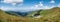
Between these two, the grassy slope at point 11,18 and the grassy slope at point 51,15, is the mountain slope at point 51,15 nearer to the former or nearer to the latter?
the grassy slope at point 51,15

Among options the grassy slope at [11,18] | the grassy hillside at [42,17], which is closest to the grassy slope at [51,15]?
the grassy hillside at [42,17]

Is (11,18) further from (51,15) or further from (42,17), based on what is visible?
(51,15)

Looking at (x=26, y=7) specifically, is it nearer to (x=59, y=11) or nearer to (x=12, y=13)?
(x=12, y=13)

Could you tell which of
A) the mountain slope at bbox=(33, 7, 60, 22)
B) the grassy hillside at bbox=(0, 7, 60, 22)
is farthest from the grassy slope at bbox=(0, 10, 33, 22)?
the mountain slope at bbox=(33, 7, 60, 22)

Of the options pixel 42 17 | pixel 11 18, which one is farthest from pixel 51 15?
pixel 11 18

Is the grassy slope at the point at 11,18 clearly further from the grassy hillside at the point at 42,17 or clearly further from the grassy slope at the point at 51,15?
the grassy slope at the point at 51,15

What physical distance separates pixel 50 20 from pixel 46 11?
5.3 inches

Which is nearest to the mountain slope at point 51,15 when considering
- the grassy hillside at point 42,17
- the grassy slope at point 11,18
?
Result: the grassy hillside at point 42,17

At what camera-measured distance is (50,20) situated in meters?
1.44

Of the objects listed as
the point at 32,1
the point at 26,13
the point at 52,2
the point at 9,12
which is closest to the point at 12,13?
the point at 9,12

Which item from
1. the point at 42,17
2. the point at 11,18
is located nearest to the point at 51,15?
the point at 42,17

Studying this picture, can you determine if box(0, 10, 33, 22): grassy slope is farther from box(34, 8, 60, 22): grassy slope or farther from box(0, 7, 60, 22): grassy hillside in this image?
box(34, 8, 60, 22): grassy slope

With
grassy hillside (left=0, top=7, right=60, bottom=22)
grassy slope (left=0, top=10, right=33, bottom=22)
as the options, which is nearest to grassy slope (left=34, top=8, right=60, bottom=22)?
grassy hillside (left=0, top=7, right=60, bottom=22)

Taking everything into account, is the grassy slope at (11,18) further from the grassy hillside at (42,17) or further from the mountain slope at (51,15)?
the mountain slope at (51,15)
